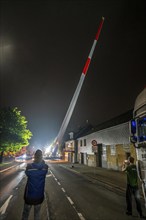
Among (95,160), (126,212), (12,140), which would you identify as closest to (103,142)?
(95,160)

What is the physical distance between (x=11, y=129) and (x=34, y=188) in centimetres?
3067

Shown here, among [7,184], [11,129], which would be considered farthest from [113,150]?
[11,129]

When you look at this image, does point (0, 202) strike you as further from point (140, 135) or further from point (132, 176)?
point (140, 135)

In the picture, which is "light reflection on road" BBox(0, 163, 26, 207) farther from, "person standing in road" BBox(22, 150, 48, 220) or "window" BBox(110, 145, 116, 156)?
"window" BBox(110, 145, 116, 156)

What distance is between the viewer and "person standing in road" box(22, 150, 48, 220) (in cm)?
374

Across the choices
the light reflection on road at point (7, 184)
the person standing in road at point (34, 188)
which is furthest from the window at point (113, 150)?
the person standing in road at point (34, 188)

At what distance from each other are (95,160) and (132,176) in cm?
2253

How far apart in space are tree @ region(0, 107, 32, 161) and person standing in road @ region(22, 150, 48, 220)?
2761 cm

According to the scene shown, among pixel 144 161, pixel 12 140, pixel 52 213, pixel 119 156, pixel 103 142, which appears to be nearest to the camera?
pixel 144 161

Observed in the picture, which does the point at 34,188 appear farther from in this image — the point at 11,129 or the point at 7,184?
the point at 11,129

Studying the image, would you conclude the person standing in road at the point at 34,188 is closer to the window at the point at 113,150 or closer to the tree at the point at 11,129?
the window at the point at 113,150

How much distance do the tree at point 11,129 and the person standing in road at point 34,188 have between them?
90.6ft

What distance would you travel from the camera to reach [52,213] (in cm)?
573

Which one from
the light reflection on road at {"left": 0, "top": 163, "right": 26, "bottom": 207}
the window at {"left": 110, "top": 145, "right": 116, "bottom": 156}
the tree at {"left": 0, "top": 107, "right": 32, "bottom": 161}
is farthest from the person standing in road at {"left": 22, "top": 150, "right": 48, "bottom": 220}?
the tree at {"left": 0, "top": 107, "right": 32, "bottom": 161}
